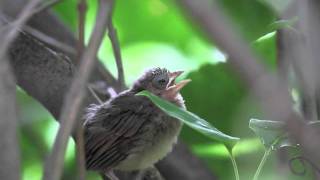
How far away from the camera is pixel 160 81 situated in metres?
2.07

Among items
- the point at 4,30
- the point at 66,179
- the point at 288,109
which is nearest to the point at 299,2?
the point at 288,109

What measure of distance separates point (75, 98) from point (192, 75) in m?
1.31

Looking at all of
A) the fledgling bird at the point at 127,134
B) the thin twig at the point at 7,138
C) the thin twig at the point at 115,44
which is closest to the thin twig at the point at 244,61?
the thin twig at the point at 7,138

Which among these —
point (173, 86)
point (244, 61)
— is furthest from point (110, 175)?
point (244, 61)

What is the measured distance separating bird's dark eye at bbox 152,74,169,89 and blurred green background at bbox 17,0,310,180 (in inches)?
2.7

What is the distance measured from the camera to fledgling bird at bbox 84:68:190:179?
186cm

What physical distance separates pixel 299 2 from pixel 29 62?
49.3 inches

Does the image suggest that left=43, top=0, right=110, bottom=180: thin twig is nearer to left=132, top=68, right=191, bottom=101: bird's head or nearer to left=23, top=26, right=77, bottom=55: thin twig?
left=23, top=26, right=77, bottom=55: thin twig

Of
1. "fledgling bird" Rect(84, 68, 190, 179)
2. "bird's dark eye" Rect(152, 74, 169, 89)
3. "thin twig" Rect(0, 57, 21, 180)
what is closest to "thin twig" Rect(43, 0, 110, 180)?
"thin twig" Rect(0, 57, 21, 180)

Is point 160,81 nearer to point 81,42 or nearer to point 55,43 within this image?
point 55,43

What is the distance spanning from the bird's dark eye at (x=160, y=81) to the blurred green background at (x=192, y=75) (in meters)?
0.07

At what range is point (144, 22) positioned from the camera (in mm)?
2402

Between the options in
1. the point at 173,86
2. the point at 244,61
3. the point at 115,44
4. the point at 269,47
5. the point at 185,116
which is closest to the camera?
the point at 244,61

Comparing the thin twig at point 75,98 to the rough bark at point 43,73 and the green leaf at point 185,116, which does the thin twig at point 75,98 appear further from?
the rough bark at point 43,73
